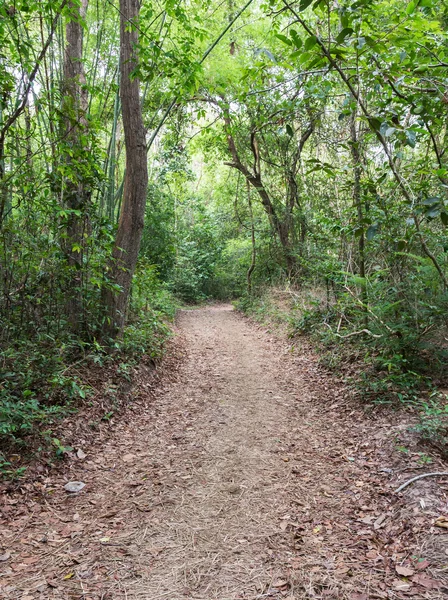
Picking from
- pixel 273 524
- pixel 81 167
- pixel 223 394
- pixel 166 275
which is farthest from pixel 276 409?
pixel 166 275

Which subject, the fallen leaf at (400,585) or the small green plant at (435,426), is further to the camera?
the small green plant at (435,426)

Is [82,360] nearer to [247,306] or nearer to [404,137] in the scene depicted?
[404,137]

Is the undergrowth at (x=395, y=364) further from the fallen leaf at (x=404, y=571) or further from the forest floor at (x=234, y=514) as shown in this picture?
the fallen leaf at (x=404, y=571)

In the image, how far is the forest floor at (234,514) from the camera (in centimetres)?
206

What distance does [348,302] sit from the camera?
6.28m

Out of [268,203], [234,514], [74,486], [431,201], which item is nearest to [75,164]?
[74,486]

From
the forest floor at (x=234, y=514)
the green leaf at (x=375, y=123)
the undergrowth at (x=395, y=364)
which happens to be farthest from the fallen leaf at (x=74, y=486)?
the green leaf at (x=375, y=123)

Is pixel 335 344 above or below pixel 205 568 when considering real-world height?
above

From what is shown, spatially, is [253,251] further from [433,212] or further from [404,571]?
[404,571]

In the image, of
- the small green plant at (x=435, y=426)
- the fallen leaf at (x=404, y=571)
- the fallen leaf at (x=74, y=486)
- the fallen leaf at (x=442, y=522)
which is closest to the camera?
the fallen leaf at (x=404, y=571)

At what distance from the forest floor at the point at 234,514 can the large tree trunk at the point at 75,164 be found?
164 centimetres

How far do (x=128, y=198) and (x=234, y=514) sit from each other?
4.33 m

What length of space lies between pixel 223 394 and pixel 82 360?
1967mm

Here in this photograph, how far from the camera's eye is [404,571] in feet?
6.75
